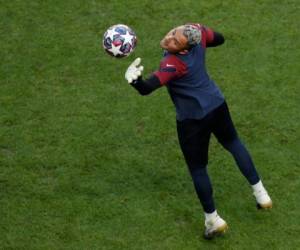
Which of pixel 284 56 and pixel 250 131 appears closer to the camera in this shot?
pixel 250 131

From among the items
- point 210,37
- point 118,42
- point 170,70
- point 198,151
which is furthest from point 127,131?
point 170,70

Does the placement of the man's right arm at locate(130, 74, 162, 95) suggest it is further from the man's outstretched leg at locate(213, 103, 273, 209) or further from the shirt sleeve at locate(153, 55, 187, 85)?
the man's outstretched leg at locate(213, 103, 273, 209)

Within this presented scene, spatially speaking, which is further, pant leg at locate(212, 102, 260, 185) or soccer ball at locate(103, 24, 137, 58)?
soccer ball at locate(103, 24, 137, 58)

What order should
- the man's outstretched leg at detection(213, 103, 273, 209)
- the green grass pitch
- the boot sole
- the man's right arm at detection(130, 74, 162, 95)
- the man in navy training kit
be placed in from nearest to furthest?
the man's right arm at detection(130, 74, 162, 95)
the man in navy training kit
the man's outstretched leg at detection(213, 103, 273, 209)
the boot sole
the green grass pitch

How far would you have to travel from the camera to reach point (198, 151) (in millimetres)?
6203

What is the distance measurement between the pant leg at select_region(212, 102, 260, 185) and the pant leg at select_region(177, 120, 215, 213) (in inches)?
5.7

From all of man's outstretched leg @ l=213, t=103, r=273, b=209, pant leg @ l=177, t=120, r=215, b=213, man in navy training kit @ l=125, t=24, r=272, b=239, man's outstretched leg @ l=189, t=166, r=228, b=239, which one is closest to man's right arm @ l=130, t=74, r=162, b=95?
man in navy training kit @ l=125, t=24, r=272, b=239

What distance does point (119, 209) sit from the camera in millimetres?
6844

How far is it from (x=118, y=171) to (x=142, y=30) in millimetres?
2953

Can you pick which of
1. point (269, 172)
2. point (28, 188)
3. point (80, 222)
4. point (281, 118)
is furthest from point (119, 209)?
point (281, 118)

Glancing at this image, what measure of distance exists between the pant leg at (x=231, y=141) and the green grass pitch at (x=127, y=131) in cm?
49

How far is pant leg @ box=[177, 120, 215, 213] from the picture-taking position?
611cm

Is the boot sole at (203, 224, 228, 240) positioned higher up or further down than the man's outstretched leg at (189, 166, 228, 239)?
further down

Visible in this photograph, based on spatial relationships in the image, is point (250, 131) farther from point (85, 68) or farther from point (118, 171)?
point (85, 68)
